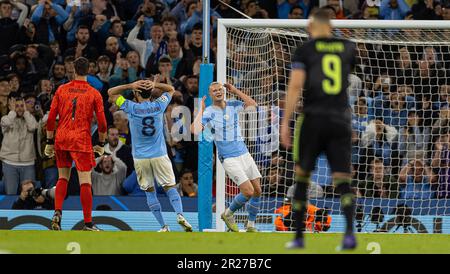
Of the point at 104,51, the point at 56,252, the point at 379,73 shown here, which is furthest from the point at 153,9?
the point at 56,252

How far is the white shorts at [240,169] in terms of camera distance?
15.1 m

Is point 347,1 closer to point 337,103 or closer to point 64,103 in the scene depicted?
point 64,103

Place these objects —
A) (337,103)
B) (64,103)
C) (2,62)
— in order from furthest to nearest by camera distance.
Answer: (2,62) < (64,103) < (337,103)

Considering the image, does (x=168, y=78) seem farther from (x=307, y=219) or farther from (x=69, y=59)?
(x=307, y=219)

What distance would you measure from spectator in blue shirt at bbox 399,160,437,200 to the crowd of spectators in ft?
0.07

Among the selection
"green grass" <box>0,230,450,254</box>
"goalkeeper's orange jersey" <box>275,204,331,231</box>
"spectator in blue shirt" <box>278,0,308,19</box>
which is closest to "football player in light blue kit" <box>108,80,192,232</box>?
"goalkeeper's orange jersey" <box>275,204,331,231</box>

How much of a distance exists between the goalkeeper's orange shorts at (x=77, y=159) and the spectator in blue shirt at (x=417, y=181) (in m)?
5.67

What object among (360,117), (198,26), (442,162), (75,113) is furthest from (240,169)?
(198,26)

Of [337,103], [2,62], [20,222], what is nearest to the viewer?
[337,103]

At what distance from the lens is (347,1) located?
67.6ft

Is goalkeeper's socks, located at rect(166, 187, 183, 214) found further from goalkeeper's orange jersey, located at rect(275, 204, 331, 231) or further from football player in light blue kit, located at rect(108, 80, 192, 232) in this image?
goalkeeper's orange jersey, located at rect(275, 204, 331, 231)

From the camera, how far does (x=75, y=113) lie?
47.4 ft

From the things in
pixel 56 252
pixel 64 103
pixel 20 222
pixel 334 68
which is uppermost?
pixel 334 68

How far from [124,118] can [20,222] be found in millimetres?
2638
